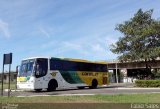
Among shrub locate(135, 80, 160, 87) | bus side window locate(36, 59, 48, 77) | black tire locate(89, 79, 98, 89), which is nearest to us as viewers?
bus side window locate(36, 59, 48, 77)

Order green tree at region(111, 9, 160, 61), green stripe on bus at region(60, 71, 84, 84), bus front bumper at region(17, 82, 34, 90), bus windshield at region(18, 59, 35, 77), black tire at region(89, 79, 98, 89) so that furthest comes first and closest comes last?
1. green tree at region(111, 9, 160, 61)
2. black tire at region(89, 79, 98, 89)
3. green stripe on bus at region(60, 71, 84, 84)
4. bus windshield at region(18, 59, 35, 77)
5. bus front bumper at region(17, 82, 34, 90)

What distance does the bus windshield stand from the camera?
3334 cm

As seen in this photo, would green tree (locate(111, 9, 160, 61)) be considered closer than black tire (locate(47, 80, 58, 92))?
No

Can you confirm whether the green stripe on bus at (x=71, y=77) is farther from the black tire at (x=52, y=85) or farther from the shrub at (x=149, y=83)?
the shrub at (x=149, y=83)

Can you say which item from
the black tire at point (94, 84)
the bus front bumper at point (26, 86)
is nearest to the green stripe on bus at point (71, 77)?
the black tire at point (94, 84)

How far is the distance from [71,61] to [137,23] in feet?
44.3

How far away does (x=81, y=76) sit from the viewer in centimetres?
3856

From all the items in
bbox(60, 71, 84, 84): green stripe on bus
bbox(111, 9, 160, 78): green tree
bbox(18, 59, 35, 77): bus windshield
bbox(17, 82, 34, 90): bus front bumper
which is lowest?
bbox(17, 82, 34, 90): bus front bumper

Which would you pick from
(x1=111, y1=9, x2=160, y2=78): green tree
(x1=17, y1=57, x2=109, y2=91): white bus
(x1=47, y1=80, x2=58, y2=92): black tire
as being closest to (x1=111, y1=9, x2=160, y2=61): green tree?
(x1=111, y1=9, x2=160, y2=78): green tree

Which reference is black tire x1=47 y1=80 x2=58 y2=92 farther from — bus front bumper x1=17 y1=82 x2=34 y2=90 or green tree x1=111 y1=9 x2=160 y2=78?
green tree x1=111 y1=9 x2=160 y2=78

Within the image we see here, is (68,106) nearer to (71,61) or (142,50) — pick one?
(71,61)

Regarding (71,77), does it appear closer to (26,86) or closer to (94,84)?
(94,84)

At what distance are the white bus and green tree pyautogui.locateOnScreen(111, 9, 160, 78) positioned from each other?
7.35 meters

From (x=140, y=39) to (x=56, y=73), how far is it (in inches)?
603
